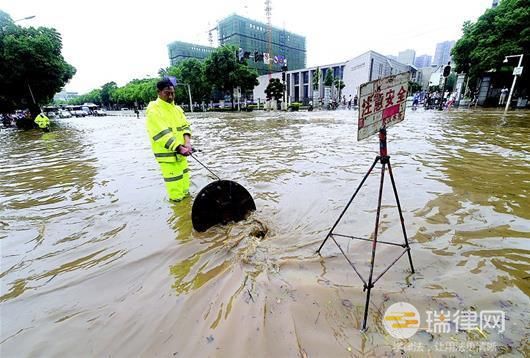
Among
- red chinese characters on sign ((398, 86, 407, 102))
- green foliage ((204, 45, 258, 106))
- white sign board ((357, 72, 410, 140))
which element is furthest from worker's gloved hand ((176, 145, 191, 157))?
green foliage ((204, 45, 258, 106))

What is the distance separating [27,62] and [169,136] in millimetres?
25626

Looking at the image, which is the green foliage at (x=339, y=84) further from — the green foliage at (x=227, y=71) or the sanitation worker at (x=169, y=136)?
the sanitation worker at (x=169, y=136)

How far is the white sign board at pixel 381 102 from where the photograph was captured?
2018mm

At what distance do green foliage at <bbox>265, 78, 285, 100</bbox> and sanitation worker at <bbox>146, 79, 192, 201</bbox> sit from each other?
38.1 metres

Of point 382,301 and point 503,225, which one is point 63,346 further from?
point 503,225

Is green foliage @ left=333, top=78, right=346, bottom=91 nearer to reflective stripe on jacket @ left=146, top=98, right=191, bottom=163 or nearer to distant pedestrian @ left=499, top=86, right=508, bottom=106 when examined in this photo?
distant pedestrian @ left=499, top=86, right=508, bottom=106

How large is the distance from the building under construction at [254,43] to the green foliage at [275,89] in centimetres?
3314

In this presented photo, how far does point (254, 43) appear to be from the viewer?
82.8 meters

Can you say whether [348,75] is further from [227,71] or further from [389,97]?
[389,97]

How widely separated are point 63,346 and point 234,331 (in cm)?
119

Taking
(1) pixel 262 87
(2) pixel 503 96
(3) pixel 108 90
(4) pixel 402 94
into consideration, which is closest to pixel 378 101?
(4) pixel 402 94

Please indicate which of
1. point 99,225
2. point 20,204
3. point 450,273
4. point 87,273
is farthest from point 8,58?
point 450,273

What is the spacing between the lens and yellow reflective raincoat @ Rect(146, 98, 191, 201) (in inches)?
138

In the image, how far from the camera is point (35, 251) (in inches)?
125
